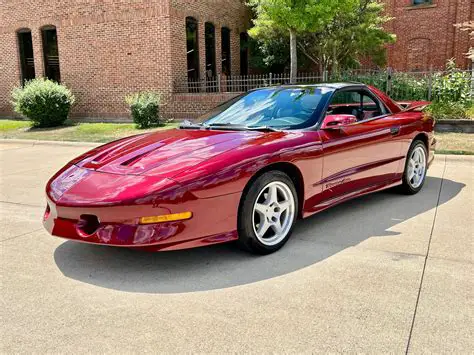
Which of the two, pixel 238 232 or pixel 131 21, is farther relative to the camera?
pixel 131 21

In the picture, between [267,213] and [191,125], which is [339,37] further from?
[267,213]

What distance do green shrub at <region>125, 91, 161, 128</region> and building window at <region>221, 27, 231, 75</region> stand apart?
568cm

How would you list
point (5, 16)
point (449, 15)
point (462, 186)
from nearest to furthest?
point (462, 186) → point (5, 16) → point (449, 15)

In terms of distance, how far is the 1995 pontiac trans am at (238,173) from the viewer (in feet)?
11.3

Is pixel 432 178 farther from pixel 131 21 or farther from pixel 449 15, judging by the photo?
pixel 449 15

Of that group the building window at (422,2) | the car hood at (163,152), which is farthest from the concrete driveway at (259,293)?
the building window at (422,2)

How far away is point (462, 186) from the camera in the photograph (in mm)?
6547

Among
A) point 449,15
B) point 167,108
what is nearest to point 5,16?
point 167,108

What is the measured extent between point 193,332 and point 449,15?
23505 mm

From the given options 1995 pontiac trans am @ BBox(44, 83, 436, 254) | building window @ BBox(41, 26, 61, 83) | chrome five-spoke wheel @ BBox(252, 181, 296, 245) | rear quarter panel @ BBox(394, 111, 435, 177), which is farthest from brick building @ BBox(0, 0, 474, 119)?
chrome five-spoke wheel @ BBox(252, 181, 296, 245)

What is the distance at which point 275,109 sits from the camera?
4.87m

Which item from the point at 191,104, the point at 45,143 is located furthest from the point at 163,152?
the point at 191,104

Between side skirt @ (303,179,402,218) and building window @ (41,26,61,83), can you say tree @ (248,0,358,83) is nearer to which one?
side skirt @ (303,179,402,218)

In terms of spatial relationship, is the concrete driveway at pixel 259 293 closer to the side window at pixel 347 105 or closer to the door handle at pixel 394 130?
the door handle at pixel 394 130
